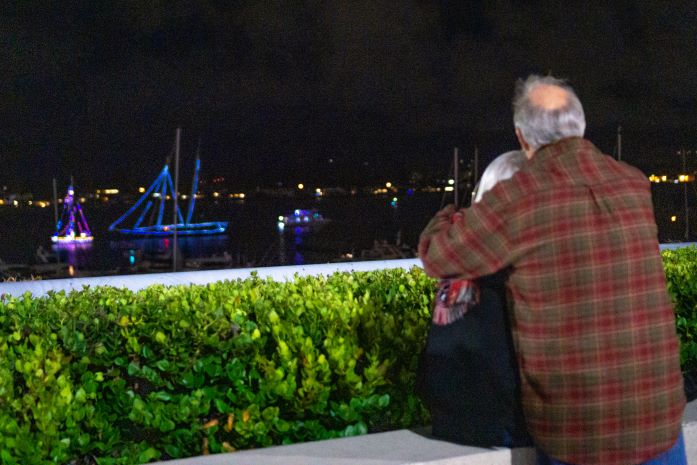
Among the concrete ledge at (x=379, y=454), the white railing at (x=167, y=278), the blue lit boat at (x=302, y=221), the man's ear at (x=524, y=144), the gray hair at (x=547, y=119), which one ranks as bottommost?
the concrete ledge at (x=379, y=454)

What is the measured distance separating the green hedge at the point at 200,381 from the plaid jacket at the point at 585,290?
1172mm

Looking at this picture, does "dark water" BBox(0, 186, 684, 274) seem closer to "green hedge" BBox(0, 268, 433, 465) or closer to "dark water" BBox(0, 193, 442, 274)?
"dark water" BBox(0, 193, 442, 274)

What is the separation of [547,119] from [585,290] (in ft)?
1.43

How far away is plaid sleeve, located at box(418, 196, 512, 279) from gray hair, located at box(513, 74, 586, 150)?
0.73ft

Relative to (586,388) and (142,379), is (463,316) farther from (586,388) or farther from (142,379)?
(142,379)

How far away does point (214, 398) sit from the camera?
9.86 feet

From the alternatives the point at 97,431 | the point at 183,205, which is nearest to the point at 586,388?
the point at 97,431

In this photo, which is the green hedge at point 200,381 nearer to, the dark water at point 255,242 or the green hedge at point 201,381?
the green hedge at point 201,381

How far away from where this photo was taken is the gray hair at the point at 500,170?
205cm

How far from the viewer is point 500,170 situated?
2.07 meters

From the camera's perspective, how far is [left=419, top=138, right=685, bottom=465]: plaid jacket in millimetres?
1877

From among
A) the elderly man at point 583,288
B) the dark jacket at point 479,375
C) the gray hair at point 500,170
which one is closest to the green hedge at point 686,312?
the dark jacket at point 479,375

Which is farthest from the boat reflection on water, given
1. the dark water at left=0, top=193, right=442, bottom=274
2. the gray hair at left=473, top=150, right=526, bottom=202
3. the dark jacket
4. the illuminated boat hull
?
the gray hair at left=473, top=150, right=526, bottom=202

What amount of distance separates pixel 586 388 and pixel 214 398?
1569mm
